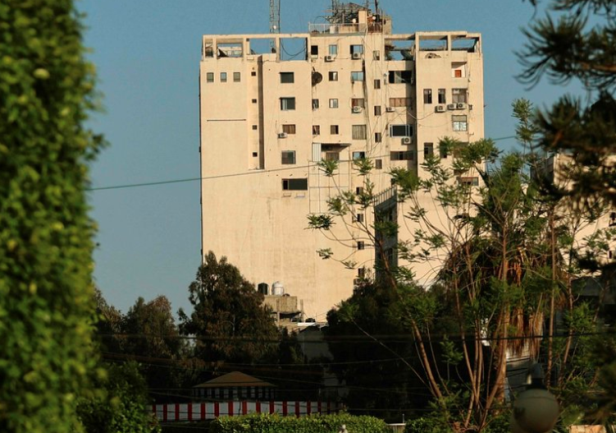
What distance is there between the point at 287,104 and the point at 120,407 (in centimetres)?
7481

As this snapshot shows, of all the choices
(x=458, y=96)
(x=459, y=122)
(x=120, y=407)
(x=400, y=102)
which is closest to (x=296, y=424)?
(x=120, y=407)

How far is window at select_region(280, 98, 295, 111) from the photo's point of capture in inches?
3440

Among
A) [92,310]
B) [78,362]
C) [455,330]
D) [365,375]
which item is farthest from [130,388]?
[365,375]

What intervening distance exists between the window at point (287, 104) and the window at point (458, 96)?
11.8 metres

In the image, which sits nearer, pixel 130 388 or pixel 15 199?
pixel 15 199

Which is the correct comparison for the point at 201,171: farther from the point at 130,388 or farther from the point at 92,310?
the point at 92,310

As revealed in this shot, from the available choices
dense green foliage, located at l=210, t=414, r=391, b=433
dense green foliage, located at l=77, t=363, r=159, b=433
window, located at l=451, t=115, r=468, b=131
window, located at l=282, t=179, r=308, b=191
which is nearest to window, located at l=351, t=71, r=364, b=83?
window, located at l=451, t=115, r=468, b=131

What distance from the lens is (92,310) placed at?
823cm

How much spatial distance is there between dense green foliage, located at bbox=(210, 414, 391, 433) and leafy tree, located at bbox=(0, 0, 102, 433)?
1266 inches

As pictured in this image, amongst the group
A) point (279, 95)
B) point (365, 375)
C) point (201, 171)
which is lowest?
point (365, 375)

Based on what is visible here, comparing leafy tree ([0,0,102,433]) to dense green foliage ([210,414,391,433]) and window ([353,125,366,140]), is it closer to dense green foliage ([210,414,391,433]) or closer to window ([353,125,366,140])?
dense green foliage ([210,414,391,433])

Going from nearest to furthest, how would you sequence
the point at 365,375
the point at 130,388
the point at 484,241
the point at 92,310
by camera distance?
the point at 92,310
the point at 130,388
the point at 484,241
the point at 365,375

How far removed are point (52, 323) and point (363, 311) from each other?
4490 centimetres

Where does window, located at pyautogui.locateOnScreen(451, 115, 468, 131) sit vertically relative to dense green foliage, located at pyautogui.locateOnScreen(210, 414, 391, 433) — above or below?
above
